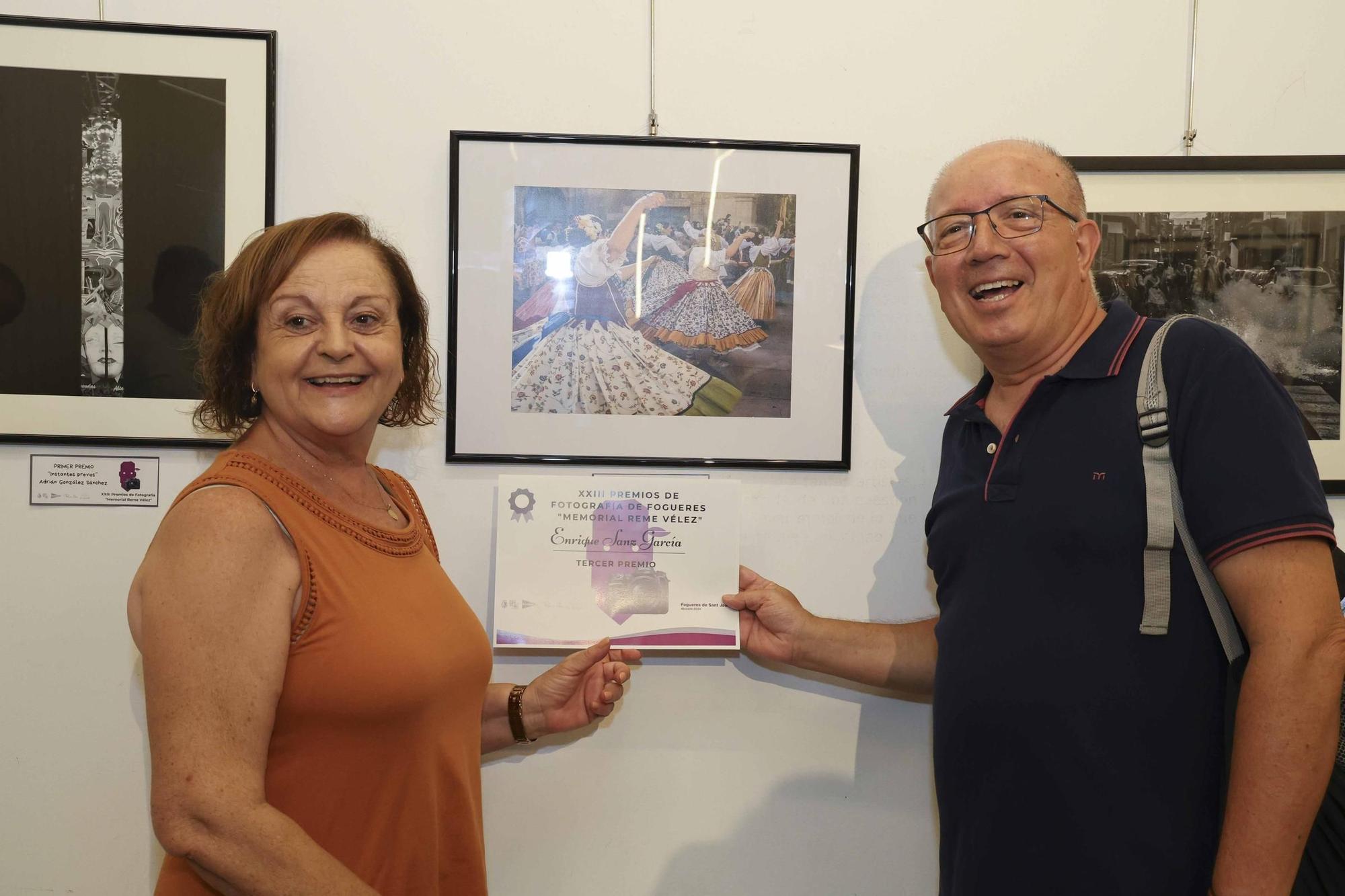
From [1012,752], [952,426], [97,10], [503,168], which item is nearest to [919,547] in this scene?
[952,426]

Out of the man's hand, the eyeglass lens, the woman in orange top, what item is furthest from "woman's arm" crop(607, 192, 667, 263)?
the man's hand

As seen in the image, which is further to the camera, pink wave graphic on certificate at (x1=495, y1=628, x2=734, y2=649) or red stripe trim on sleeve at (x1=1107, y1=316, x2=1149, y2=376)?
pink wave graphic on certificate at (x1=495, y1=628, x2=734, y2=649)

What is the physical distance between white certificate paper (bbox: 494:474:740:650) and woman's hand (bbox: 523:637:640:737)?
6 cm

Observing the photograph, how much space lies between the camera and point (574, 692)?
1.67 meters

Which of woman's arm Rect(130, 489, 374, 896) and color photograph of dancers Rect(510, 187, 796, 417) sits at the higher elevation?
color photograph of dancers Rect(510, 187, 796, 417)

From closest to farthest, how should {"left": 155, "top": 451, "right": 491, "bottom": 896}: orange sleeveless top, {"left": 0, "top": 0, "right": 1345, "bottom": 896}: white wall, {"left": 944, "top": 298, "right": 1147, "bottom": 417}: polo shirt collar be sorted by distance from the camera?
{"left": 155, "top": 451, "right": 491, "bottom": 896}: orange sleeveless top
{"left": 944, "top": 298, "right": 1147, "bottom": 417}: polo shirt collar
{"left": 0, "top": 0, "right": 1345, "bottom": 896}: white wall

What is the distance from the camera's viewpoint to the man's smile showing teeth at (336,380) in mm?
1280

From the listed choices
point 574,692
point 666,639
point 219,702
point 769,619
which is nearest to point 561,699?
point 574,692

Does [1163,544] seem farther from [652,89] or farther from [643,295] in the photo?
[652,89]

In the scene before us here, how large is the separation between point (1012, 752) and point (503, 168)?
4.49 ft

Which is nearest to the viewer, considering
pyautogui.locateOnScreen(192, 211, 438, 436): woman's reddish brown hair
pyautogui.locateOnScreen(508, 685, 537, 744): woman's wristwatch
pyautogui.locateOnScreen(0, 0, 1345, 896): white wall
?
pyautogui.locateOnScreen(192, 211, 438, 436): woman's reddish brown hair

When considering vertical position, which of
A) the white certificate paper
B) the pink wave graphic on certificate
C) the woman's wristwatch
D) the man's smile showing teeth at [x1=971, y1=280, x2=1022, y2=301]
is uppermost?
the man's smile showing teeth at [x1=971, y1=280, x2=1022, y2=301]

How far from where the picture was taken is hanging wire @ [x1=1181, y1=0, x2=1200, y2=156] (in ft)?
5.84

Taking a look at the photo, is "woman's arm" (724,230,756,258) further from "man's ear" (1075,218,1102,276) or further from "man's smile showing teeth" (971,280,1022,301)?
"man's ear" (1075,218,1102,276)
